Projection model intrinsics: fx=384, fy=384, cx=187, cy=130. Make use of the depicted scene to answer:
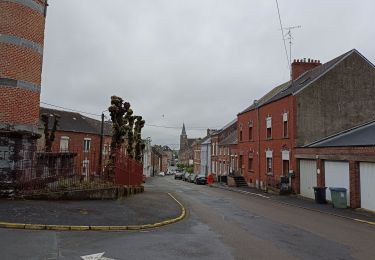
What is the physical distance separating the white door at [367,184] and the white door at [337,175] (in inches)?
50.9

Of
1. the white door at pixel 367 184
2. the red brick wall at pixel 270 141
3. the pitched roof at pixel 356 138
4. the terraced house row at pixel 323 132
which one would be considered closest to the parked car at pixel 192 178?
the red brick wall at pixel 270 141

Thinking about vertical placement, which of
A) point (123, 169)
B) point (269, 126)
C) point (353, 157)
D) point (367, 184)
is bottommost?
point (367, 184)

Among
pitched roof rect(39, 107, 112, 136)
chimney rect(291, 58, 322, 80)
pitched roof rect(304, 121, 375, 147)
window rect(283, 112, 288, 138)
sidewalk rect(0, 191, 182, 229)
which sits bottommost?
sidewalk rect(0, 191, 182, 229)

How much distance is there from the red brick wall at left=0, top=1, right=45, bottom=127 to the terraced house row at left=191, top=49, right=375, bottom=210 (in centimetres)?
1626

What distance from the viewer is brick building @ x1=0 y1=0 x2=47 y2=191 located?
15.0 meters

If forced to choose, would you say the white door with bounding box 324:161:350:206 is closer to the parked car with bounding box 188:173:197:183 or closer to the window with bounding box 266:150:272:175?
the window with bounding box 266:150:272:175

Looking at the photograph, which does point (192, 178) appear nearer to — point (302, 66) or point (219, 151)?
point (219, 151)

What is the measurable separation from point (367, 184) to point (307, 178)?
23.8 feet

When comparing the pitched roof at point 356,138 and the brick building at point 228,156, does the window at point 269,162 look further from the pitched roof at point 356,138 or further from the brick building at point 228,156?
the brick building at point 228,156

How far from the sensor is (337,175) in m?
22.7

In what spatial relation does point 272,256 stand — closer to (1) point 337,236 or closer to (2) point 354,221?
(1) point 337,236

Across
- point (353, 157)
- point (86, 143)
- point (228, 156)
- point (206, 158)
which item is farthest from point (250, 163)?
point (206, 158)

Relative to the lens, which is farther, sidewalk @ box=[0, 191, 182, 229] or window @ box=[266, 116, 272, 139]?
window @ box=[266, 116, 272, 139]

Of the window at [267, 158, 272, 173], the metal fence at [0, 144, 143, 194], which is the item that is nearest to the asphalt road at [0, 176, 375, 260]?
the metal fence at [0, 144, 143, 194]
